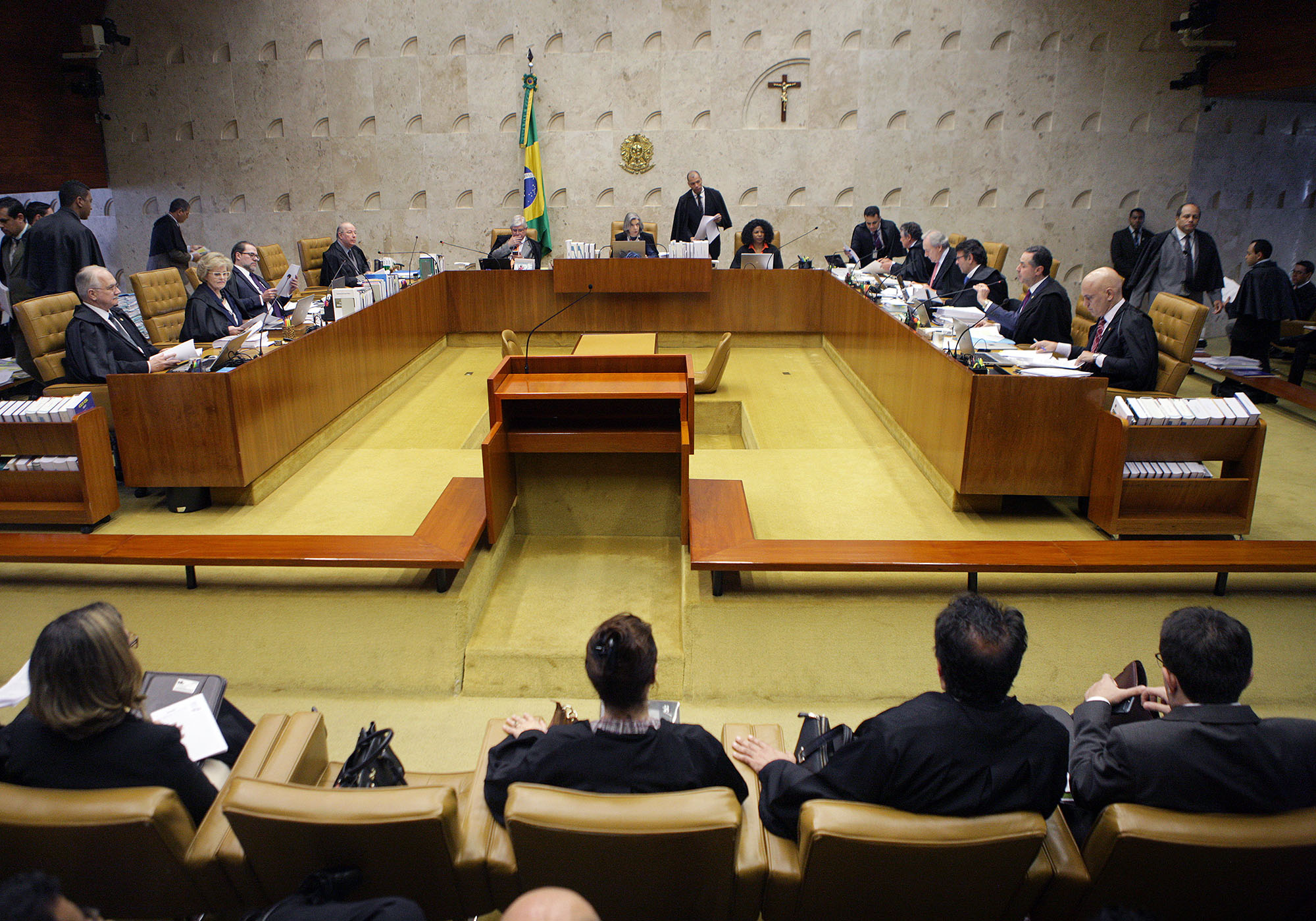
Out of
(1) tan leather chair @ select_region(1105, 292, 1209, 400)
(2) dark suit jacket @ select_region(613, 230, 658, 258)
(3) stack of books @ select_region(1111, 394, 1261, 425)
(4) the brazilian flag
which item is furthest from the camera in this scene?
(4) the brazilian flag

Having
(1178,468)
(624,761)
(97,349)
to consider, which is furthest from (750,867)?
(97,349)

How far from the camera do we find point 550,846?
1653 millimetres

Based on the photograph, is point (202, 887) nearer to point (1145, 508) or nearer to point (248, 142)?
point (1145, 508)

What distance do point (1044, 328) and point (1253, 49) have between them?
5.84m

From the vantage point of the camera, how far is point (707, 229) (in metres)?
8.49

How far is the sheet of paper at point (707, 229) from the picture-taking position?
27.8 feet

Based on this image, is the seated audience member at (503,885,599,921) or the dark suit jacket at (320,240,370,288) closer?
the seated audience member at (503,885,599,921)

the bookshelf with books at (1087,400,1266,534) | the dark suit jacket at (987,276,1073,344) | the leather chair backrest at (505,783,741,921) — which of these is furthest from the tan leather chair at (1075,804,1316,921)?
the dark suit jacket at (987,276,1073,344)

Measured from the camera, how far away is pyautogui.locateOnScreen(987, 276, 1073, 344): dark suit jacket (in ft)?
16.5

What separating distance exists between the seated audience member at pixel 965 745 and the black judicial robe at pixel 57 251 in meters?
6.73

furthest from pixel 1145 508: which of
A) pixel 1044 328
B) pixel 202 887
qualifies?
pixel 202 887

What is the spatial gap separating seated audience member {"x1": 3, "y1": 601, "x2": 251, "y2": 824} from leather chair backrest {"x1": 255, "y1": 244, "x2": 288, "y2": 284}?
22.3ft

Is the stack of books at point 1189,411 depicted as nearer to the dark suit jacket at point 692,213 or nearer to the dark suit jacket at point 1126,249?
the dark suit jacket at point 692,213

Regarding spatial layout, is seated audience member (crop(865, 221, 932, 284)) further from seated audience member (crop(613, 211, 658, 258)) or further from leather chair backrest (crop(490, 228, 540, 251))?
leather chair backrest (crop(490, 228, 540, 251))
